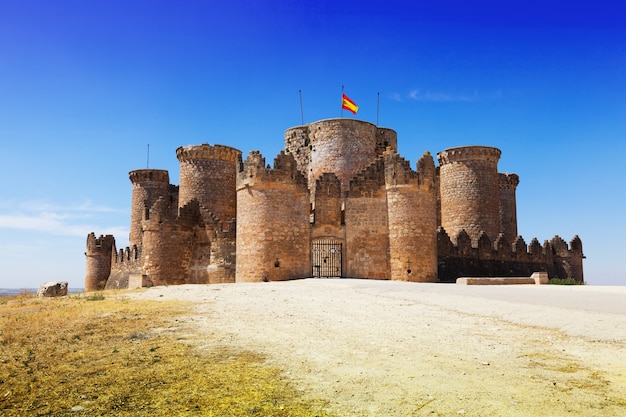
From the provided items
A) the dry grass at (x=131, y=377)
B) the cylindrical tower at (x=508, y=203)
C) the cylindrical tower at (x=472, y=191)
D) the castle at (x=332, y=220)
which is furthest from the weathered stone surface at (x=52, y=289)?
the cylindrical tower at (x=508, y=203)

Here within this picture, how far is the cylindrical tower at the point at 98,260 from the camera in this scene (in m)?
41.1

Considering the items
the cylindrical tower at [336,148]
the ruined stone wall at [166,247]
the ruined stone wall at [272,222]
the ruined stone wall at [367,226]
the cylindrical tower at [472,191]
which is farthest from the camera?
the cylindrical tower at [472,191]

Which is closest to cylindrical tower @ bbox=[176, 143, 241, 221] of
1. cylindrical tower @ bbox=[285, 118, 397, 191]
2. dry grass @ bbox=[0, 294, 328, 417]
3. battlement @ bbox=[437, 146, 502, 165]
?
cylindrical tower @ bbox=[285, 118, 397, 191]

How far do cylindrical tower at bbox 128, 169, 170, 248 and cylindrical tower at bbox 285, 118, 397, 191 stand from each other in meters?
14.8

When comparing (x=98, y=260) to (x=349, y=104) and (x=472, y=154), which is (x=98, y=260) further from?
(x=472, y=154)

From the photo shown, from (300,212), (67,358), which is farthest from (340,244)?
(67,358)

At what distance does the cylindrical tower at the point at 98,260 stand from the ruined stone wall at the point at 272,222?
20.8 metres

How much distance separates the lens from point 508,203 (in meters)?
41.8

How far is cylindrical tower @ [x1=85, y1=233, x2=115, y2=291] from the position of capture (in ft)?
135

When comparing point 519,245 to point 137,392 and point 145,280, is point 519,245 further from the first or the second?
point 137,392

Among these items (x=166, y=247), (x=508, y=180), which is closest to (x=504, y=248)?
(x=508, y=180)

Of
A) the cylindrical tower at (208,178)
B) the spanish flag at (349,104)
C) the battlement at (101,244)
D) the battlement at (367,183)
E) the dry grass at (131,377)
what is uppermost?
the spanish flag at (349,104)

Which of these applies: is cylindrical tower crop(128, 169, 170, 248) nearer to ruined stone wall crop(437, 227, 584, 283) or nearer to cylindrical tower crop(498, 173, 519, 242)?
ruined stone wall crop(437, 227, 584, 283)

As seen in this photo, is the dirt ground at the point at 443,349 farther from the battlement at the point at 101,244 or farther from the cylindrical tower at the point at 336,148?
the battlement at the point at 101,244
